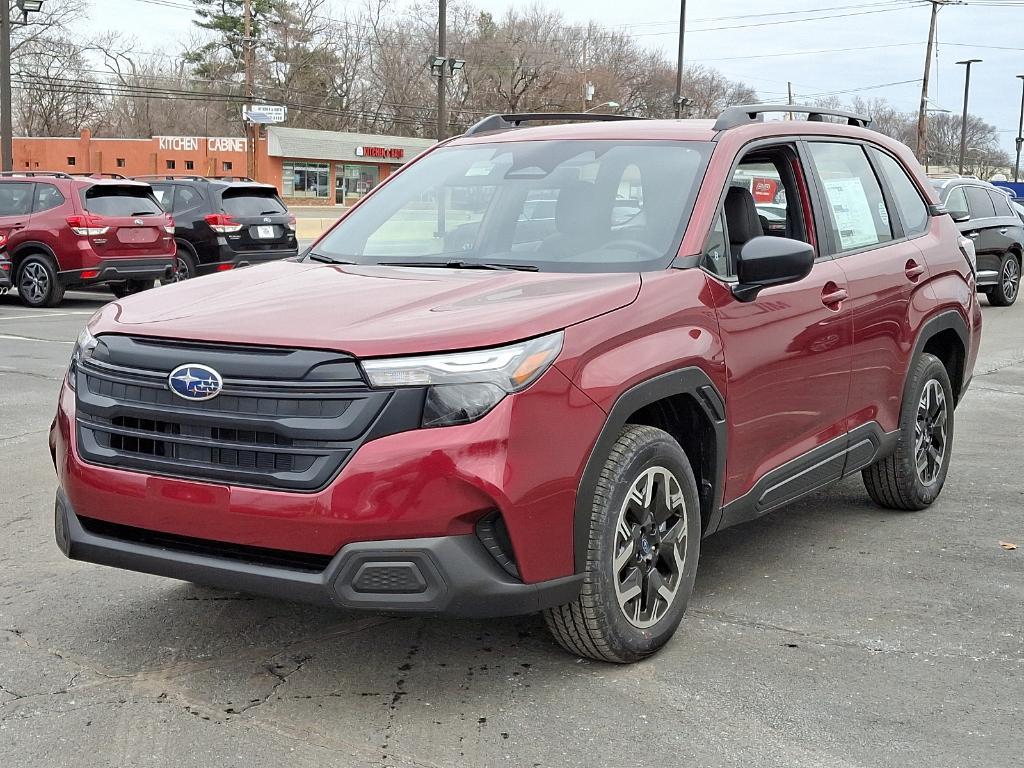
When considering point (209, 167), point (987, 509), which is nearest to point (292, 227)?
point (987, 509)

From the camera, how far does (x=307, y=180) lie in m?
71.9

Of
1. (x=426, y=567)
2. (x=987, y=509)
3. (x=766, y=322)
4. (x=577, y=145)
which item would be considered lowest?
(x=987, y=509)

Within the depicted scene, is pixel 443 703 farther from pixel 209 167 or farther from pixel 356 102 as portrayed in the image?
pixel 356 102

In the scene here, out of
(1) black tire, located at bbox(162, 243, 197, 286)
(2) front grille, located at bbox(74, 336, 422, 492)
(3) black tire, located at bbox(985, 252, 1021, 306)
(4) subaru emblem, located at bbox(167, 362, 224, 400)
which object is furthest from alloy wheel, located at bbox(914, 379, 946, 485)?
(1) black tire, located at bbox(162, 243, 197, 286)

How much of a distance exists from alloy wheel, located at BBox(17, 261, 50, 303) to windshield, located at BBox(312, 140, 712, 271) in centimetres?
1317

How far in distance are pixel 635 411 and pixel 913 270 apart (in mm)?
2440

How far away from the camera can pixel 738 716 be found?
3.65 metres

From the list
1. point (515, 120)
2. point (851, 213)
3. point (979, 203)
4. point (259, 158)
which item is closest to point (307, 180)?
point (259, 158)

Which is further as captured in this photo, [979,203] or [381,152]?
[381,152]

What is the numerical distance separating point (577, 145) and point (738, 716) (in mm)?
2332


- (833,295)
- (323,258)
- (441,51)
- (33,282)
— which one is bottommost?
(33,282)

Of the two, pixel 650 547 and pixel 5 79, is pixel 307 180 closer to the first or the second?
pixel 5 79

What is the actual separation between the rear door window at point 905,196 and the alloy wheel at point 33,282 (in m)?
13.7

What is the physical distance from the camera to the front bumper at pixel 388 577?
3.37 meters
